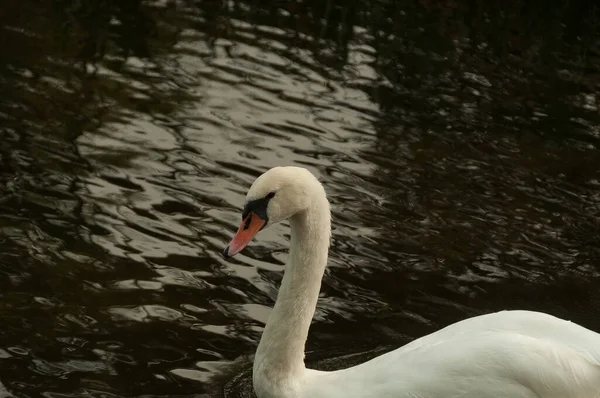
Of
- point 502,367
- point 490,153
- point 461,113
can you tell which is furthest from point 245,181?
point 502,367

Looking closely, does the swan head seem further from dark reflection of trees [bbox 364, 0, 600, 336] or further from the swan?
dark reflection of trees [bbox 364, 0, 600, 336]

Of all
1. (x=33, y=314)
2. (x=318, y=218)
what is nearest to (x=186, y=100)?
(x=33, y=314)

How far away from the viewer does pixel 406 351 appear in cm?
503

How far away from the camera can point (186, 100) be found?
10156mm

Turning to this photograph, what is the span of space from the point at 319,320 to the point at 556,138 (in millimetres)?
4869

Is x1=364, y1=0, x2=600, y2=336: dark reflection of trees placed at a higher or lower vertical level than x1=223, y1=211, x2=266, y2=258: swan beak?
lower

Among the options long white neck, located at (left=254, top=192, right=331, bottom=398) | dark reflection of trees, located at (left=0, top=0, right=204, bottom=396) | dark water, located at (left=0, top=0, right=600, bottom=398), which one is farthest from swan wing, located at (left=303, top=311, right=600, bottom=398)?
dark reflection of trees, located at (left=0, top=0, right=204, bottom=396)

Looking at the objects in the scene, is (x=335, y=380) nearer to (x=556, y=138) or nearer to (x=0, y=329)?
(x=0, y=329)

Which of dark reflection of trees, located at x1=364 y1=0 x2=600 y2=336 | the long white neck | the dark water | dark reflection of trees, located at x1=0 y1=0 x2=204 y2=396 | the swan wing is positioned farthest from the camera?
dark reflection of trees, located at x1=364 y1=0 x2=600 y2=336

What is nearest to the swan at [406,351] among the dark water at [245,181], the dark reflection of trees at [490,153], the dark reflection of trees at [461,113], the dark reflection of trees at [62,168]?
the dark water at [245,181]

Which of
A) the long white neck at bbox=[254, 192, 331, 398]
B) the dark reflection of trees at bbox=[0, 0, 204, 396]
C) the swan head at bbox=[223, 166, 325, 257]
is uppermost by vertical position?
the swan head at bbox=[223, 166, 325, 257]

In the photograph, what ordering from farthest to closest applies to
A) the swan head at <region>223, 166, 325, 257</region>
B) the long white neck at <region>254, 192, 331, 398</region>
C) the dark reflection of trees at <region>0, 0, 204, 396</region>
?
the dark reflection of trees at <region>0, 0, 204, 396</region> → the long white neck at <region>254, 192, 331, 398</region> → the swan head at <region>223, 166, 325, 257</region>

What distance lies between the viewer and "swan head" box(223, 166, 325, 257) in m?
5.16

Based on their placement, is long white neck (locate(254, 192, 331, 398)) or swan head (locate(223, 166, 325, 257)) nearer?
swan head (locate(223, 166, 325, 257))
